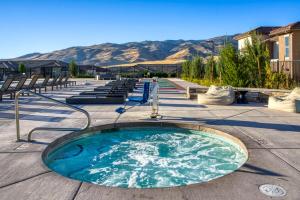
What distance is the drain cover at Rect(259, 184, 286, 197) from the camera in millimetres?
3407

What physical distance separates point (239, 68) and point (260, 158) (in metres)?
10.7

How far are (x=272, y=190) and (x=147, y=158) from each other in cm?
287

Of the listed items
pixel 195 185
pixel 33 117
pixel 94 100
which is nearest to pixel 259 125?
pixel 195 185

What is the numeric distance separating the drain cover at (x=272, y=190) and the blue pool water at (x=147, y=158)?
137 centimetres

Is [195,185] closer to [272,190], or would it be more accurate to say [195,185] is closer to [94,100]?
[272,190]

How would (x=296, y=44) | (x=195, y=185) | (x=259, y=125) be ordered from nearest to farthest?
1. (x=195, y=185)
2. (x=259, y=125)
3. (x=296, y=44)

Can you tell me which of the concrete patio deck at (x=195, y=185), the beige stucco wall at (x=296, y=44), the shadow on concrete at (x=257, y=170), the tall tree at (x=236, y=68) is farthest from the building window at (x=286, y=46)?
the shadow on concrete at (x=257, y=170)

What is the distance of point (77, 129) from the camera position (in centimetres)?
689

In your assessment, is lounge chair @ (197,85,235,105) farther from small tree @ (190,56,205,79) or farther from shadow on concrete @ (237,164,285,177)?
small tree @ (190,56,205,79)

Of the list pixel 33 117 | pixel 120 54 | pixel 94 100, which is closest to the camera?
pixel 33 117

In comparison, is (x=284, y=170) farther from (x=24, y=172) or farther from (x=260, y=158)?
(x=24, y=172)

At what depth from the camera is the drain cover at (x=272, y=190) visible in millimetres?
3407

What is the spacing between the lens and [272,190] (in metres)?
3.52

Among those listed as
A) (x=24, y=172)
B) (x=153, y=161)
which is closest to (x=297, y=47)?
(x=153, y=161)
